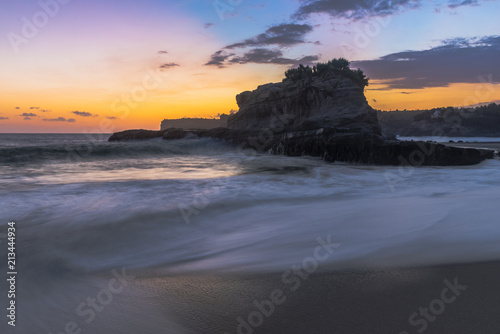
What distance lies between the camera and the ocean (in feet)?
10.3

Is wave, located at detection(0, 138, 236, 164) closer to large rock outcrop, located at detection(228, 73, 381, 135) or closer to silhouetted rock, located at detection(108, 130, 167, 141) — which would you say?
large rock outcrop, located at detection(228, 73, 381, 135)

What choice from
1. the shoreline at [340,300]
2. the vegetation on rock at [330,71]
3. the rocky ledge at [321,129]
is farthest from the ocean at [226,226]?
the vegetation on rock at [330,71]

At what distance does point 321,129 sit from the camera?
17578mm

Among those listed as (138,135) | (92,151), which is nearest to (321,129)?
(92,151)

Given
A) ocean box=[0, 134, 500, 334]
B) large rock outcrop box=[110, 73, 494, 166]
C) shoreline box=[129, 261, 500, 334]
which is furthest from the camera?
large rock outcrop box=[110, 73, 494, 166]

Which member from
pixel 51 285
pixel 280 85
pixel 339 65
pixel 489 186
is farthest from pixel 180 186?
pixel 339 65

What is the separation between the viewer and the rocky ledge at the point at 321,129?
12.8m

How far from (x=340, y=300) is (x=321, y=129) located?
15.8 m

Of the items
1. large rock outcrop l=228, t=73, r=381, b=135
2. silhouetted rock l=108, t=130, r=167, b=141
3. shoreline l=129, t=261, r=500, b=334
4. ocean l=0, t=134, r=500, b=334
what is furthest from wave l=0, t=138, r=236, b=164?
shoreline l=129, t=261, r=500, b=334

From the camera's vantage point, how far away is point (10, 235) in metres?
4.47

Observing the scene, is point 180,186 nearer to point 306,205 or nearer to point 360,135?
point 306,205

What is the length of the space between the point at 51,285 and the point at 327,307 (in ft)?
7.66

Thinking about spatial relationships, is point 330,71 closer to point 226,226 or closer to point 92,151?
point 92,151

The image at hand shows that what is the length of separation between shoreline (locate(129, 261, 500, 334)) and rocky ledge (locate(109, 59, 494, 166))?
10.7 metres
